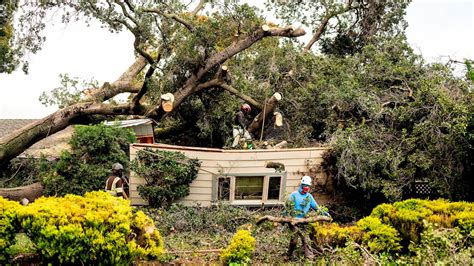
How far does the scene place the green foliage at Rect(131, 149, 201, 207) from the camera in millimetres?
14594

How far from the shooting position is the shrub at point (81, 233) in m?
8.72

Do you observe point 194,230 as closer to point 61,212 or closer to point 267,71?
point 61,212

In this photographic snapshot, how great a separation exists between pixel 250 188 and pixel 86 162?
4.24 m

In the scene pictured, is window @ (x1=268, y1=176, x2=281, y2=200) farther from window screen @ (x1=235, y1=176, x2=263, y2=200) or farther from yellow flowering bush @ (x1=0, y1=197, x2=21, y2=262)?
yellow flowering bush @ (x1=0, y1=197, x2=21, y2=262)

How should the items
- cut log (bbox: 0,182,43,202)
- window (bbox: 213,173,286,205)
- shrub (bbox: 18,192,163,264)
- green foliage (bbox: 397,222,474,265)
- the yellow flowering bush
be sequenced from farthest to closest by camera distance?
cut log (bbox: 0,182,43,202), window (bbox: 213,173,286,205), the yellow flowering bush, shrub (bbox: 18,192,163,264), green foliage (bbox: 397,222,474,265)

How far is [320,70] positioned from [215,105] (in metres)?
3.38

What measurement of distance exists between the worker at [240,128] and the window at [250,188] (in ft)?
4.67

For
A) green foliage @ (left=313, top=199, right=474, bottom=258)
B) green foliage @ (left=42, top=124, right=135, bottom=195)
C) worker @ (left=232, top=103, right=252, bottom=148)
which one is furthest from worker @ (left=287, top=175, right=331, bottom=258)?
green foliage @ (left=42, top=124, right=135, bottom=195)

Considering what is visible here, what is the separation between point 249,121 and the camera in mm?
17984

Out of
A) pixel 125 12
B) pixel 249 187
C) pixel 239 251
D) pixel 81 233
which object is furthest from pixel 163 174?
pixel 81 233

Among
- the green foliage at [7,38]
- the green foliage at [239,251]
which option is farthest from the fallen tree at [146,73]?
the green foliage at [239,251]

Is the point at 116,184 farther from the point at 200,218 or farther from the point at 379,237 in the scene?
the point at 379,237

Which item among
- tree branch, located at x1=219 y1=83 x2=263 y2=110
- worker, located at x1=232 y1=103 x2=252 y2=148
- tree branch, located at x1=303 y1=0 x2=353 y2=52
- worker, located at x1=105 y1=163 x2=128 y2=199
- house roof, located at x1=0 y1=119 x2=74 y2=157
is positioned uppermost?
tree branch, located at x1=303 y1=0 x2=353 y2=52

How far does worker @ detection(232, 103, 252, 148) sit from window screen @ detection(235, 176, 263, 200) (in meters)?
1.41
